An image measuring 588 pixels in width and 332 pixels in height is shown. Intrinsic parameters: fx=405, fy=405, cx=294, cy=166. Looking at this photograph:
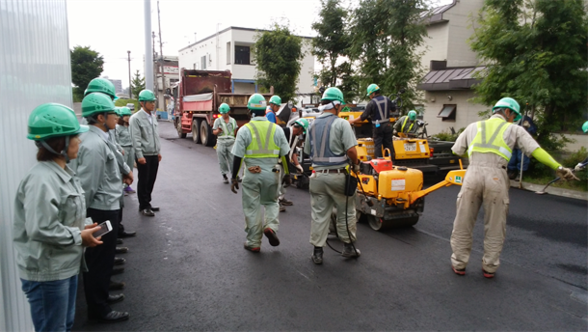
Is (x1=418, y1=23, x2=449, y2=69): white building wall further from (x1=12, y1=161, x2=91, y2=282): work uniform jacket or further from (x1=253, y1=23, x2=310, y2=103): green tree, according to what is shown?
(x1=12, y1=161, x2=91, y2=282): work uniform jacket

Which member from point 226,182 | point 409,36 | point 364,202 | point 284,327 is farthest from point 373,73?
point 284,327

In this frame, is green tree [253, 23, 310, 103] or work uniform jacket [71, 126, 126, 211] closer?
work uniform jacket [71, 126, 126, 211]

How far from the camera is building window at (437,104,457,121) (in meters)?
18.9

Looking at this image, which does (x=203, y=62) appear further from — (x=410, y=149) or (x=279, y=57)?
(x=410, y=149)

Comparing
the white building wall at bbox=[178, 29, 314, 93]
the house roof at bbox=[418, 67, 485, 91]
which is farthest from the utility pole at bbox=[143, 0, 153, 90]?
the white building wall at bbox=[178, 29, 314, 93]

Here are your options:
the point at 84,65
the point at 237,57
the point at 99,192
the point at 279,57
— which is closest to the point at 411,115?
the point at 99,192

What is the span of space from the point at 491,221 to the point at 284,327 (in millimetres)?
2659

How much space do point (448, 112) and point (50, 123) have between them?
61.9 ft

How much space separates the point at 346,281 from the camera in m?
4.51

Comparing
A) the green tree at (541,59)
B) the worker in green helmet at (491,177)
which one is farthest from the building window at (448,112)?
the worker in green helmet at (491,177)

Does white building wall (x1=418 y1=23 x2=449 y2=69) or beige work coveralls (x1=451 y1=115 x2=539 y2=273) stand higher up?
white building wall (x1=418 y1=23 x2=449 y2=69)

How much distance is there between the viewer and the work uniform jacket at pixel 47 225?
2287mm

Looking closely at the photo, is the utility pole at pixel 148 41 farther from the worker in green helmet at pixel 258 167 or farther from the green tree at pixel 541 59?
the green tree at pixel 541 59

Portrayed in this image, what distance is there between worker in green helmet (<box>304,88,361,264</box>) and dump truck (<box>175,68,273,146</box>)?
1213 cm
